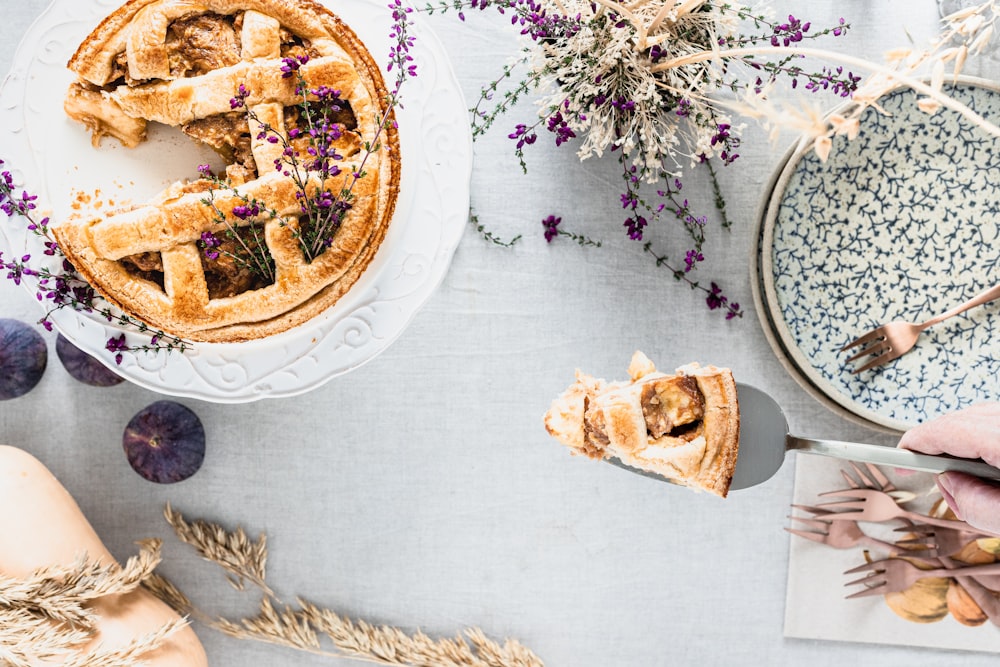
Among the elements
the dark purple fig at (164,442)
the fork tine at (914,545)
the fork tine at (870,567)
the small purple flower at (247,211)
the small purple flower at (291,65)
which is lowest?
the fork tine at (870,567)

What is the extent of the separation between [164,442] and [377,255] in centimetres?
65

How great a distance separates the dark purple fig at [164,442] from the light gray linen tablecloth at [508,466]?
0.06 metres

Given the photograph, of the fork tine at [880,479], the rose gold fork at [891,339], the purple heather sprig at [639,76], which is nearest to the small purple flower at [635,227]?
the purple heather sprig at [639,76]

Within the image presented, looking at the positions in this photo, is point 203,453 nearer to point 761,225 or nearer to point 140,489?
point 140,489

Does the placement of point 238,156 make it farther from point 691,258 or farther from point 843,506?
point 843,506

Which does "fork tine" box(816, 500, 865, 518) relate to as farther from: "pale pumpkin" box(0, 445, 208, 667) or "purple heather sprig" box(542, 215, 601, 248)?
"pale pumpkin" box(0, 445, 208, 667)

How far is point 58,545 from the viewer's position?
64.6 inches

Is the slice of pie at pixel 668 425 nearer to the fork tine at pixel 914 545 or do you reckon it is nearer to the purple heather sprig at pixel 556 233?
the purple heather sprig at pixel 556 233

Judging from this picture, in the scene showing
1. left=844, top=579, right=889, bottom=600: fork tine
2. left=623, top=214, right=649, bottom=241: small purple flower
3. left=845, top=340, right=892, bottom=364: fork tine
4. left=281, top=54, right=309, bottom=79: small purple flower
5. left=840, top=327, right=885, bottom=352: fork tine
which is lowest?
left=844, top=579, right=889, bottom=600: fork tine

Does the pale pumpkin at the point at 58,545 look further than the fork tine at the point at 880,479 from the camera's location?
No

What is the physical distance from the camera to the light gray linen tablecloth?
1.77m

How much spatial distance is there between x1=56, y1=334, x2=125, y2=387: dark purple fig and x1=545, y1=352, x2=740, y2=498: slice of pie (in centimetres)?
100

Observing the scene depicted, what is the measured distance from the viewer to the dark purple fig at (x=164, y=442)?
1.72 m

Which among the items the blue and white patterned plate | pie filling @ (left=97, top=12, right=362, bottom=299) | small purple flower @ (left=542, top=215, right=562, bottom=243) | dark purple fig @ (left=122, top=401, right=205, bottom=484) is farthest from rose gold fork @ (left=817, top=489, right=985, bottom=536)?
dark purple fig @ (left=122, top=401, right=205, bottom=484)
